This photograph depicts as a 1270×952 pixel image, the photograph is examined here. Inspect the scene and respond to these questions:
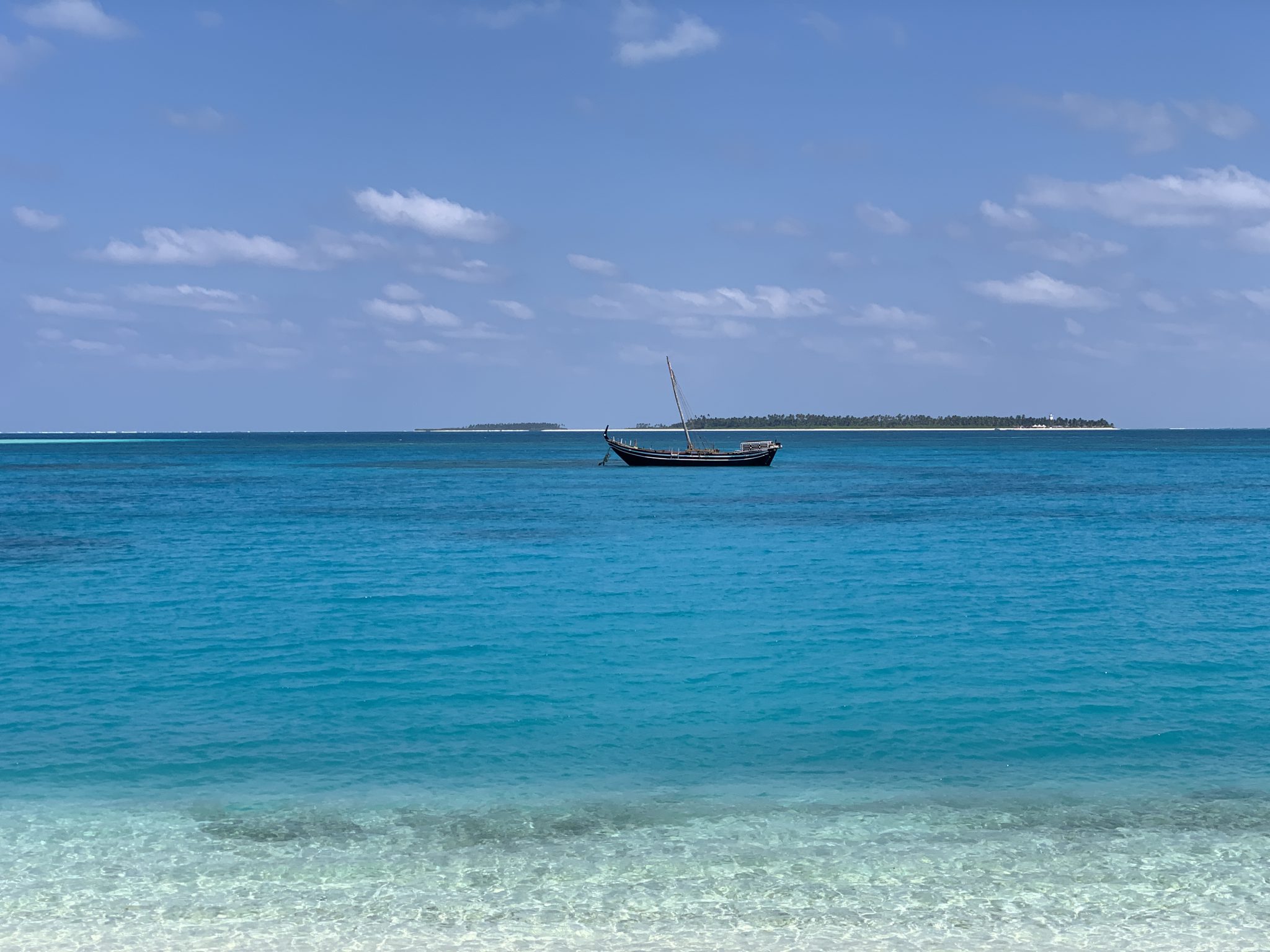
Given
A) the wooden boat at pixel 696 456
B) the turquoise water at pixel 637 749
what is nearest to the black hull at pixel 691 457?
the wooden boat at pixel 696 456

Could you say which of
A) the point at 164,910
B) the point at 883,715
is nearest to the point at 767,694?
the point at 883,715

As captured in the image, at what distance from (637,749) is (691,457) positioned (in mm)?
93481

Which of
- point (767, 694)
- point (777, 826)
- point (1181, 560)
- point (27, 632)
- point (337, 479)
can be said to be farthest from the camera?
point (337, 479)

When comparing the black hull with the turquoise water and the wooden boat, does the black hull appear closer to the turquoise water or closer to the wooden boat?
the wooden boat

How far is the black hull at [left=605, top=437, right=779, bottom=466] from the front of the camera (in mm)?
108312

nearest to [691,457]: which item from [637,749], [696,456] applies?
[696,456]

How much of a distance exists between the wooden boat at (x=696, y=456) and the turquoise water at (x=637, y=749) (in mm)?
68311

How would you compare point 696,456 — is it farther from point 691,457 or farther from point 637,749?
point 637,749

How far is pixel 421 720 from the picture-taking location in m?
17.1

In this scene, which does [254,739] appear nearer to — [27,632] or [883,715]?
[883,715]

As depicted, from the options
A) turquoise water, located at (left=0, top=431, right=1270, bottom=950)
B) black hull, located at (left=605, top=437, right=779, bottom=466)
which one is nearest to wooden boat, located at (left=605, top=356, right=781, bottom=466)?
black hull, located at (left=605, top=437, right=779, bottom=466)

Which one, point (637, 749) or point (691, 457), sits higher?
point (691, 457)

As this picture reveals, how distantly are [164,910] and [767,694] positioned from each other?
11.0m

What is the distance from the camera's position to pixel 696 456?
108125 millimetres
